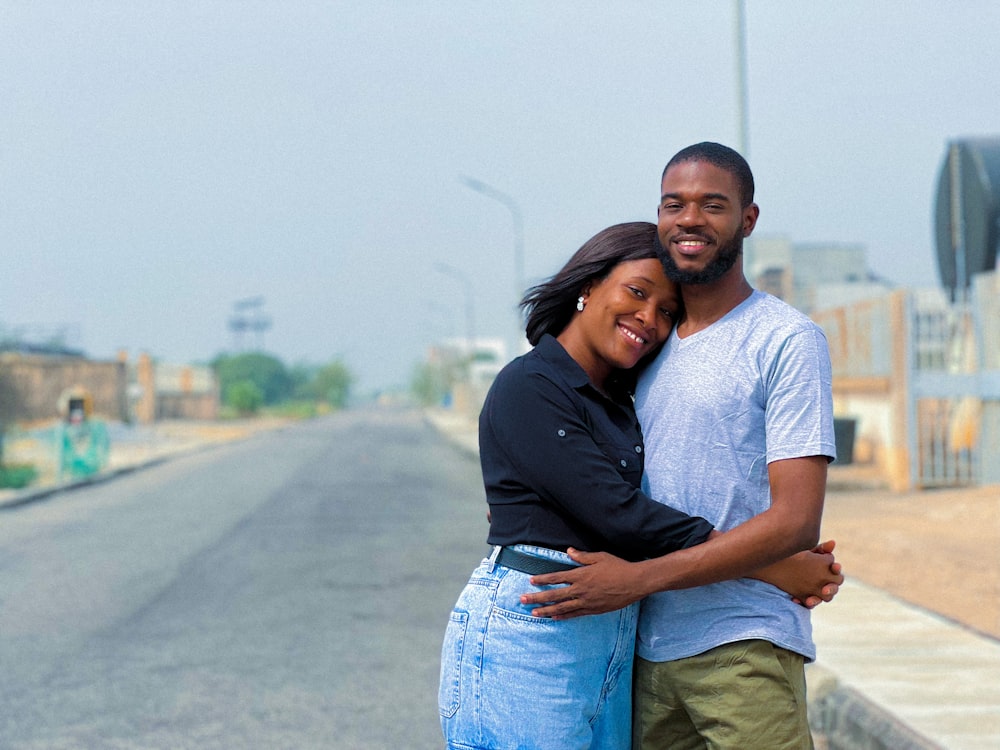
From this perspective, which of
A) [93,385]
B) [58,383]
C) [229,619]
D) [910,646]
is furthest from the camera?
[93,385]

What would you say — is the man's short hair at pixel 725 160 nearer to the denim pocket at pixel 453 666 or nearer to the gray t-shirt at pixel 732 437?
the gray t-shirt at pixel 732 437

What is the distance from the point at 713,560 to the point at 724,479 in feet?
0.62

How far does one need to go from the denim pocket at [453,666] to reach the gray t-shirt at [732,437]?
0.41 metres

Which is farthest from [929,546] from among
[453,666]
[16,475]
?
[16,475]

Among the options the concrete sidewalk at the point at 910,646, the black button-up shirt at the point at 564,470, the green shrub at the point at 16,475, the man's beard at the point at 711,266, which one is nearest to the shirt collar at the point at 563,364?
the black button-up shirt at the point at 564,470

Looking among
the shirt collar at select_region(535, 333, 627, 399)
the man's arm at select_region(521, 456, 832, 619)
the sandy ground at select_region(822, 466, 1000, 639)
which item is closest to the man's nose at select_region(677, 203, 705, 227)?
the shirt collar at select_region(535, 333, 627, 399)

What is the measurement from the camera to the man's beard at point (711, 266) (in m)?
2.43

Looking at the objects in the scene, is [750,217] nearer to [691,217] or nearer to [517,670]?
[691,217]

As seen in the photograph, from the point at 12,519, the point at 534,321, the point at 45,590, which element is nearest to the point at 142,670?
the point at 45,590

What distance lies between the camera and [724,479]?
238 centimetres

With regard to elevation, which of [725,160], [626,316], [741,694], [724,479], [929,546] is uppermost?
[725,160]

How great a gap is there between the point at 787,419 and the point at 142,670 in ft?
17.3

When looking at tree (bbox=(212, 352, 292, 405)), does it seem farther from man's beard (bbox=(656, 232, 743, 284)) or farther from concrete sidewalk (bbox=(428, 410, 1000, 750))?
man's beard (bbox=(656, 232, 743, 284))

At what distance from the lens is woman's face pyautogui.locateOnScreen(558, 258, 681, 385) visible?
8.13ft
